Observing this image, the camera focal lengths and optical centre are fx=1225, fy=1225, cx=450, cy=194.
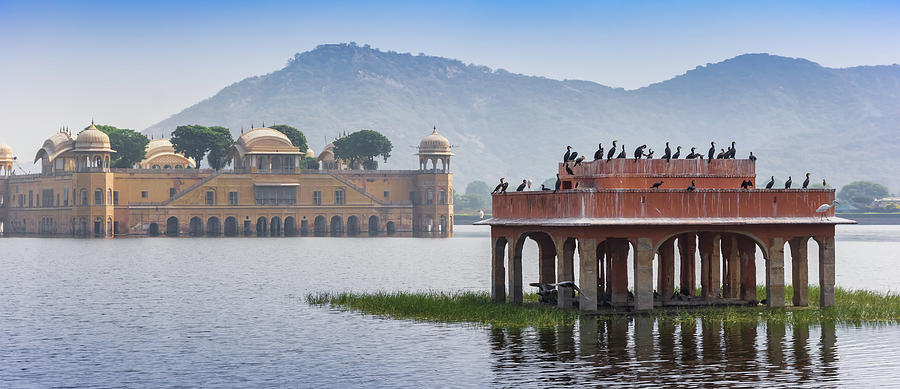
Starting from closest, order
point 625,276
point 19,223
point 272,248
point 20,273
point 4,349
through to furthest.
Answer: point 4,349 → point 625,276 → point 20,273 → point 272,248 → point 19,223

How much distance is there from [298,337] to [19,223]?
131 meters

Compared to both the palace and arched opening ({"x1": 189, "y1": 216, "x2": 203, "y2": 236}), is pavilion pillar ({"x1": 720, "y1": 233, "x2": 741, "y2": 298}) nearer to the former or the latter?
the palace

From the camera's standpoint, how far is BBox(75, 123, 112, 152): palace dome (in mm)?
141625

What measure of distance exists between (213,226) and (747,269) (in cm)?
11296

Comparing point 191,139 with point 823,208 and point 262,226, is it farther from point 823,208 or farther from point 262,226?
point 823,208

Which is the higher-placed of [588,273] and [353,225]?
[353,225]

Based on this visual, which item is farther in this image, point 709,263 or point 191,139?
point 191,139

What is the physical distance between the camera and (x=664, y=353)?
3391 cm

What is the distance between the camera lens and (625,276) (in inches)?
1641

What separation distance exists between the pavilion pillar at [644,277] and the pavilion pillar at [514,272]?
4950 millimetres

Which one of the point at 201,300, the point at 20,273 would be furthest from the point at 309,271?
the point at 201,300

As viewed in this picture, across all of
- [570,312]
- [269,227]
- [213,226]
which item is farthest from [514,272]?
[213,226]

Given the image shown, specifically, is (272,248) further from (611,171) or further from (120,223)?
(611,171)

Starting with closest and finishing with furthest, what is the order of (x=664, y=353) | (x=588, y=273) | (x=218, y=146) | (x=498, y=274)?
(x=664, y=353) < (x=588, y=273) < (x=498, y=274) < (x=218, y=146)
